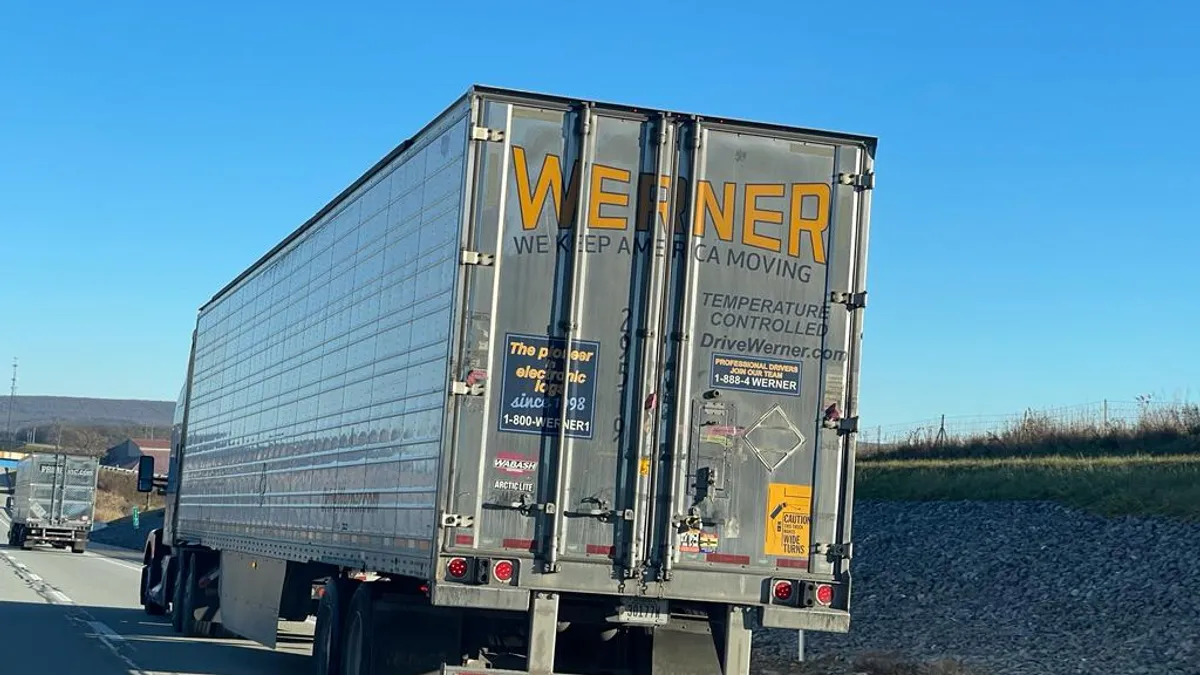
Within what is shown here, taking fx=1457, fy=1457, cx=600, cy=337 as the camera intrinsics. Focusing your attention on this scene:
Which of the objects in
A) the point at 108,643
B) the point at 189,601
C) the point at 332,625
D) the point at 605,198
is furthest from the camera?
the point at 189,601

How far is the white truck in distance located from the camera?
30.3ft

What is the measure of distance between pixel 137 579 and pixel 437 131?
89.3 ft

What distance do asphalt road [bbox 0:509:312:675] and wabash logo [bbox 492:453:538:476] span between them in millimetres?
7023

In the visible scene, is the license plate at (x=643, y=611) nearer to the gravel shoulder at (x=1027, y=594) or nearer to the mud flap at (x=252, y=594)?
the mud flap at (x=252, y=594)

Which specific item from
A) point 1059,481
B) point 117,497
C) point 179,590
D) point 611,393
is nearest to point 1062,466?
point 1059,481

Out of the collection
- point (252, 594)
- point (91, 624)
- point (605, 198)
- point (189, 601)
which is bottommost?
point (91, 624)

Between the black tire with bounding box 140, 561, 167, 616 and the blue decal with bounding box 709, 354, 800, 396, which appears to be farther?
the black tire with bounding box 140, 561, 167, 616

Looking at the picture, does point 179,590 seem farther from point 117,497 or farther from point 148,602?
point 117,497

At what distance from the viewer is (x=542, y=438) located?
9312mm

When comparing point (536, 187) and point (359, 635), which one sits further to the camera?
point (359, 635)

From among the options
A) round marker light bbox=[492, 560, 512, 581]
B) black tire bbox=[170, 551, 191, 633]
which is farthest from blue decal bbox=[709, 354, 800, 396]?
black tire bbox=[170, 551, 191, 633]

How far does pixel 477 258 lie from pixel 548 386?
937 mm

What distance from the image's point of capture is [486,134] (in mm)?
9359

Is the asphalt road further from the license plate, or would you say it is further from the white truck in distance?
the license plate
